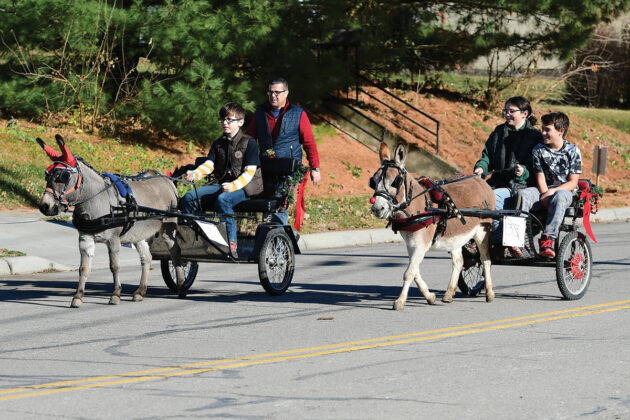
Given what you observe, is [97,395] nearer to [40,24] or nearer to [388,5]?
[40,24]

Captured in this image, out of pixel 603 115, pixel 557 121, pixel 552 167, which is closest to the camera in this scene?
pixel 557 121

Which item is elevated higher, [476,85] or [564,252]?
[476,85]

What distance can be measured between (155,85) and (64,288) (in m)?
11.7

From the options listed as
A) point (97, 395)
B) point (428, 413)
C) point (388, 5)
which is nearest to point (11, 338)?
point (97, 395)

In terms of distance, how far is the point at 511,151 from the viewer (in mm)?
11789

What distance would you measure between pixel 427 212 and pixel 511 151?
193 cm

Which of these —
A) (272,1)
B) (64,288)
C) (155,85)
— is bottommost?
(64,288)

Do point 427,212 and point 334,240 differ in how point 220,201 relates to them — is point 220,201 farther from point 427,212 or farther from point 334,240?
point 334,240

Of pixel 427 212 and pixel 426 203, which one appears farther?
pixel 426 203

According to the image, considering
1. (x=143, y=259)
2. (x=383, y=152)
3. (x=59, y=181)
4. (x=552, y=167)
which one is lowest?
(x=143, y=259)

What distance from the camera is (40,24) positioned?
74.5ft

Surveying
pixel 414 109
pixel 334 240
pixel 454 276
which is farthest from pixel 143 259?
pixel 414 109

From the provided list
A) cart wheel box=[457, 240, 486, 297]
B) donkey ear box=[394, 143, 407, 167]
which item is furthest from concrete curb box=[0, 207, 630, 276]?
donkey ear box=[394, 143, 407, 167]

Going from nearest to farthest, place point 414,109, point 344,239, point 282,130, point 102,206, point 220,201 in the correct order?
point 102,206 < point 220,201 < point 282,130 < point 344,239 < point 414,109
